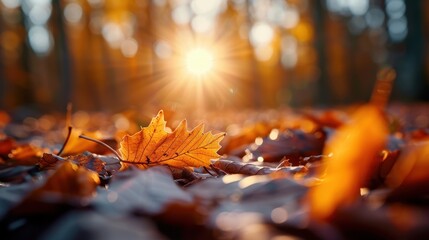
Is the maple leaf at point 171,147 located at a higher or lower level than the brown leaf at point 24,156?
higher

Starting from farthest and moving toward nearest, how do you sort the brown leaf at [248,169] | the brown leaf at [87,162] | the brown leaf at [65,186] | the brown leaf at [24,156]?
the brown leaf at [24,156]
the brown leaf at [87,162]
the brown leaf at [248,169]
the brown leaf at [65,186]

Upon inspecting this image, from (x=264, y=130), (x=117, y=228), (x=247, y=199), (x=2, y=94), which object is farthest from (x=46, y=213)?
(x=2, y=94)

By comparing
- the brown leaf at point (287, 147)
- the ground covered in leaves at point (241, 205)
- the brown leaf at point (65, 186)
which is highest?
the brown leaf at point (65, 186)

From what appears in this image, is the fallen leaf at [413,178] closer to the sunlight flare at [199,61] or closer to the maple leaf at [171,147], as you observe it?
the maple leaf at [171,147]

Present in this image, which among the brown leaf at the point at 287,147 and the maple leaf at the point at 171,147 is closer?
the maple leaf at the point at 171,147

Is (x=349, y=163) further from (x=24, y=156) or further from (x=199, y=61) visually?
(x=199, y=61)

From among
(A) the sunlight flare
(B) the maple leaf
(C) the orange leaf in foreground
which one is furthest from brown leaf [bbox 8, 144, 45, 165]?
(A) the sunlight flare

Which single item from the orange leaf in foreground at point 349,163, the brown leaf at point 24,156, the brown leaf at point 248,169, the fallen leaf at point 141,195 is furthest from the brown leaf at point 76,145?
the orange leaf in foreground at point 349,163

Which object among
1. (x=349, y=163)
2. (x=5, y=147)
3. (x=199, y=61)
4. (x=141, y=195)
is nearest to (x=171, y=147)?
(x=141, y=195)
